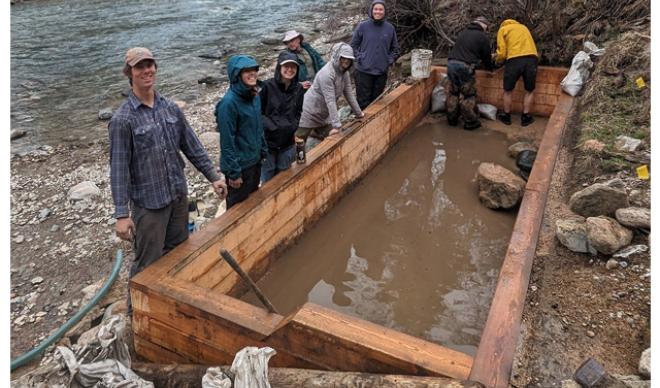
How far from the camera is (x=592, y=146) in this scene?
18.4 ft

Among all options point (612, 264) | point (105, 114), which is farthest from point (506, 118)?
point (105, 114)

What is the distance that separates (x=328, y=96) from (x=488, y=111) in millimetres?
3935

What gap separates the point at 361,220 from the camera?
577 cm

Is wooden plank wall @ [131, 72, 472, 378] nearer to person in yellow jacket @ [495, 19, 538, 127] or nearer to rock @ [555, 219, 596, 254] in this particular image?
rock @ [555, 219, 596, 254]

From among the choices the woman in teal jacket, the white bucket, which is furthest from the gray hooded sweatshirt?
the white bucket

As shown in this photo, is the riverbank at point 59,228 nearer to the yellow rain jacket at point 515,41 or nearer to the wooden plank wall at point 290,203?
the wooden plank wall at point 290,203

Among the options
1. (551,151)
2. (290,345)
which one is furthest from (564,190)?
(290,345)

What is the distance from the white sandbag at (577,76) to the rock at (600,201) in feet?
12.0

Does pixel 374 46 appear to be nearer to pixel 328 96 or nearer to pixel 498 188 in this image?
pixel 328 96

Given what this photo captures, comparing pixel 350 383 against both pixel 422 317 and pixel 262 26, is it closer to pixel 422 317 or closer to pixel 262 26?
pixel 422 317

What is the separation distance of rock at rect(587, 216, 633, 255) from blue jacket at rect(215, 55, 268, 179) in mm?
2846

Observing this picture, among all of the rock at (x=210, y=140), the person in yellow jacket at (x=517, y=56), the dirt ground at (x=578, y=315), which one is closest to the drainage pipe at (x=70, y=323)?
the rock at (x=210, y=140)

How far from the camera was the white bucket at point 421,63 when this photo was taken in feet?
26.6

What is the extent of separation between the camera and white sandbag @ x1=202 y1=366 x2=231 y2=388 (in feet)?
9.25
